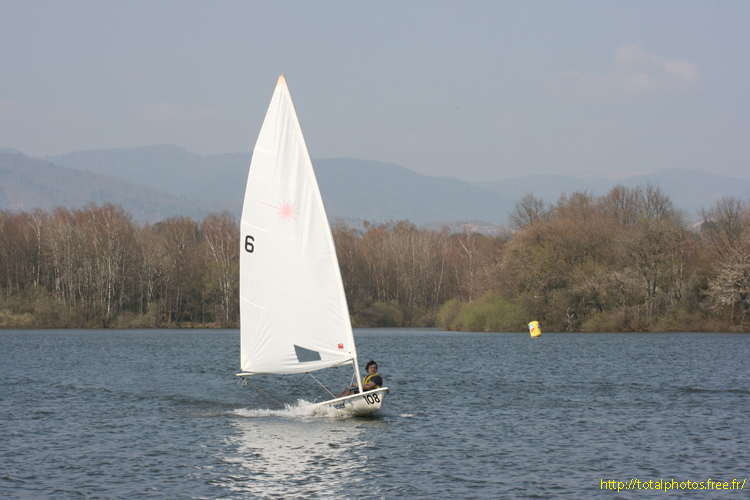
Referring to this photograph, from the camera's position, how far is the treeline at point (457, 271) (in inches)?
2623

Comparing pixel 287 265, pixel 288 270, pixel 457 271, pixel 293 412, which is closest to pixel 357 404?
pixel 293 412

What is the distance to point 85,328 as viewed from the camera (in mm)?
81312

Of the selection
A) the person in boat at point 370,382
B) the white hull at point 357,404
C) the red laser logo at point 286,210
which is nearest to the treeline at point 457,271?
the person in boat at point 370,382

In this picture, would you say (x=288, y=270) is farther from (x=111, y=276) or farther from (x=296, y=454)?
(x=111, y=276)

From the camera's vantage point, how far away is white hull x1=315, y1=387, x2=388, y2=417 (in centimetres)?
2017

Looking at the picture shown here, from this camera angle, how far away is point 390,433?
19469 millimetres

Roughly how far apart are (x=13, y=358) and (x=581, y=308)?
4980 centimetres

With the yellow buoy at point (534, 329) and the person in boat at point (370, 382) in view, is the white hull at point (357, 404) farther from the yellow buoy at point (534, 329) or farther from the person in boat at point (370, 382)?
the yellow buoy at point (534, 329)

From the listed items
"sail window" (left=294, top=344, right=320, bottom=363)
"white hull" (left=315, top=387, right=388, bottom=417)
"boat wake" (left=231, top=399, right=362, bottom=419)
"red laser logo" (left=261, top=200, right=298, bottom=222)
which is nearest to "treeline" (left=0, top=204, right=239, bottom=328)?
"boat wake" (left=231, top=399, right=362, bottom=419)

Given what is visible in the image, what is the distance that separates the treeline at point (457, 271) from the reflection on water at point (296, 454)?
49.6m

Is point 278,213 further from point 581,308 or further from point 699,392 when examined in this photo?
point 581,308

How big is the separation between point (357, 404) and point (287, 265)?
4.52 meters

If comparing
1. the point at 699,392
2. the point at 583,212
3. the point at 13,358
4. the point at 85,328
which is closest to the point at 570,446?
the point at 699,392

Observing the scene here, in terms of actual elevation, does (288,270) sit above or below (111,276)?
below
